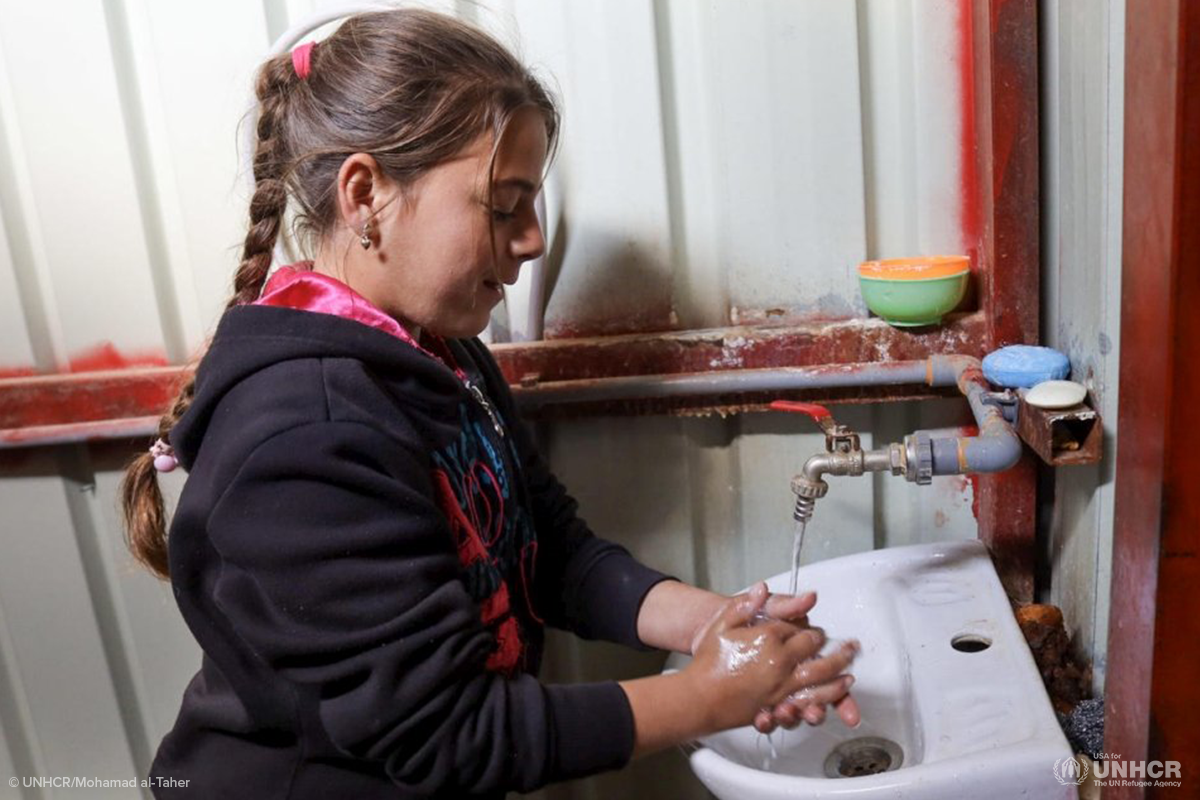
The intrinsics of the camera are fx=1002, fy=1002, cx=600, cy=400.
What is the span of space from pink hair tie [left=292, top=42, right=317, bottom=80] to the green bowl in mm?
643

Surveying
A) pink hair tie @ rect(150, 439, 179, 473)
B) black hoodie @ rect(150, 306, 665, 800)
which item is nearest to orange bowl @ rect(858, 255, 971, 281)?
black hoodie @ rect(150, 306, 665, 800)

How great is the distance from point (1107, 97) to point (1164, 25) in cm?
31

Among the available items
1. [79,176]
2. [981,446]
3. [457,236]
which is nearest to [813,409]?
[981,446]

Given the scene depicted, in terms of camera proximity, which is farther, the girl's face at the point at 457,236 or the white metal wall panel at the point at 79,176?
the white metal wall panel at the point at 79,176

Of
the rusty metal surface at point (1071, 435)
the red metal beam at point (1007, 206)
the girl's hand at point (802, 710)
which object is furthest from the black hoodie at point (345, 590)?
the red metal beam at point (1007, 206)

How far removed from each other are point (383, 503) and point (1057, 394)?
64 cm

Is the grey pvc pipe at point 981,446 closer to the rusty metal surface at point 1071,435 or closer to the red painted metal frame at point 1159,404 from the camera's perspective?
the rusty metal surface at point 1071,435

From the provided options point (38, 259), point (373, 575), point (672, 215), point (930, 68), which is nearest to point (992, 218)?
point (930, 68)

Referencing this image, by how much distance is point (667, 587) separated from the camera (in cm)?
112

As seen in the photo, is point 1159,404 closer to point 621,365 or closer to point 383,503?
point 383,503

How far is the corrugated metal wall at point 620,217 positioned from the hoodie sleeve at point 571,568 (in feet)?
0.48

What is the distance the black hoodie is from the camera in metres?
0.79

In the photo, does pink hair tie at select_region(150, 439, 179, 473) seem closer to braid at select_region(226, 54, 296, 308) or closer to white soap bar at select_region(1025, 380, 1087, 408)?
braid at select_region(226, 54, 296, 308)

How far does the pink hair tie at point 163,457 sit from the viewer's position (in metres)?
1.10
